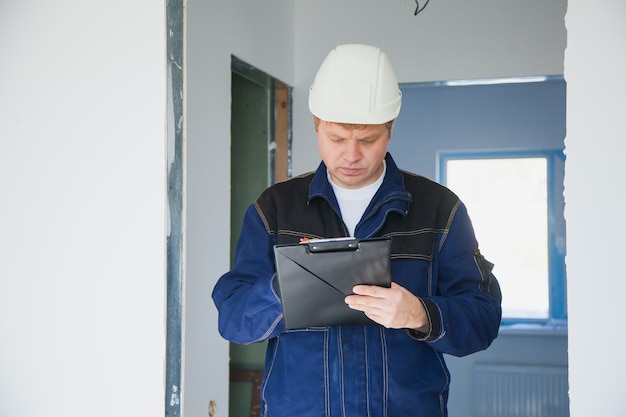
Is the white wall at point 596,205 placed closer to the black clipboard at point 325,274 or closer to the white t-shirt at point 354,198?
the black clipboard at point 325,274

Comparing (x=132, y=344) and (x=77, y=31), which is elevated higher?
(x=77, y=31)

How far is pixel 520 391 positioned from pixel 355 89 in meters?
4.49

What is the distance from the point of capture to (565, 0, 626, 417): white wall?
155 cm

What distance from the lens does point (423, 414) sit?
72.1 inches

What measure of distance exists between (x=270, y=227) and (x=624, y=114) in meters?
0.89

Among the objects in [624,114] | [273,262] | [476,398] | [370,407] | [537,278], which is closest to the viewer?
[624,114]

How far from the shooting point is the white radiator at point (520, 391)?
564cm

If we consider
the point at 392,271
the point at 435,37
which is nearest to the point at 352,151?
the point at 392,271

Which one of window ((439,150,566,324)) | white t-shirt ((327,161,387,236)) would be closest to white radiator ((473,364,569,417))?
window ((439,150,566,324))

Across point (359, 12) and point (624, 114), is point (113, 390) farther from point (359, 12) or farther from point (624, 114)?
point (359, 12)

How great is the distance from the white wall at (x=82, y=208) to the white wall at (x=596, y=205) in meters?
1.01

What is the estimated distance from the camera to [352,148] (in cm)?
186

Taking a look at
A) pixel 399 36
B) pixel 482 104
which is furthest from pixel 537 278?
pixel 399 36

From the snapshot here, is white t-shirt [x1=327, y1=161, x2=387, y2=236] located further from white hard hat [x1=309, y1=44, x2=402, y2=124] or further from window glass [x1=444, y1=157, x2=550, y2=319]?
window glass [x1=444, y1=157, x2=550, y2=319]
